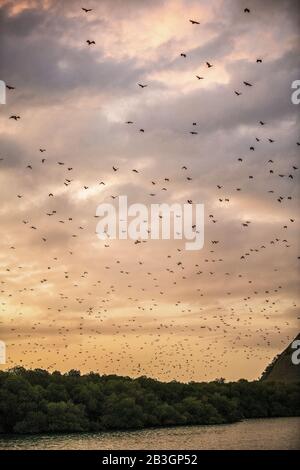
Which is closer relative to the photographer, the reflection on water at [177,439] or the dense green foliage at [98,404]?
the reflection on water at [177,439]

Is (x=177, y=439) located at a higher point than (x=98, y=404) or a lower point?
lower

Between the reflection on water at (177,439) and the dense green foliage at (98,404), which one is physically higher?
the dense green foliage at (98,404)

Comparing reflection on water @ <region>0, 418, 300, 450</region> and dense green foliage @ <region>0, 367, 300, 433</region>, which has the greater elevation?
dense green foliage @ <region>0, 367, 300, 433</region>

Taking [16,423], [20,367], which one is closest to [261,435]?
[16,423]
